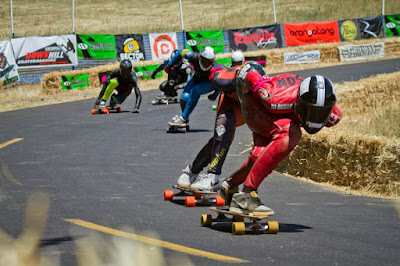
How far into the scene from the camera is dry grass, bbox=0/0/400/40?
145 ft

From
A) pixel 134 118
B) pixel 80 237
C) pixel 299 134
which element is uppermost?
pixel 299 134

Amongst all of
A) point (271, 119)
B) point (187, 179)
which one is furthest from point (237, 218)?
point (187, 179)

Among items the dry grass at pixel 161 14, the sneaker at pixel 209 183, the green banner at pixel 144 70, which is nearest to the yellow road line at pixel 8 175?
the sneaker at pixel 209 183

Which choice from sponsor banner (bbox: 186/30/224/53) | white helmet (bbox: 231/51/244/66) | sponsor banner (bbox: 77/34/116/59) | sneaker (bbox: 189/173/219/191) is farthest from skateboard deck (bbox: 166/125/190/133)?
sponsor banner (bbox: 186/30/224/53)

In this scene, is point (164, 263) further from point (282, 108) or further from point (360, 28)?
point (360, 28)

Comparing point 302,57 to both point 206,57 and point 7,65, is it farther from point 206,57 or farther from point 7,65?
point 206,57

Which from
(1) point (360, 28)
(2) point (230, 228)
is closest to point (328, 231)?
(2) point (230, 228)

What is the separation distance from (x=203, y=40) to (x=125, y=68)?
12.2 m

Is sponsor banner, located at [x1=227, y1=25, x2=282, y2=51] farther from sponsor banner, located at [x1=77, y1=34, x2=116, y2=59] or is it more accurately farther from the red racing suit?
the red racing suit

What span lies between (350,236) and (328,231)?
291mm

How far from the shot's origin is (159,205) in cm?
770

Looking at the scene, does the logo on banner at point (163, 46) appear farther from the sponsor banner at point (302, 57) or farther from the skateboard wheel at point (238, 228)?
the skateboard wheel at point (238, 228)

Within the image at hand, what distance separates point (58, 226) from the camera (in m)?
6.29

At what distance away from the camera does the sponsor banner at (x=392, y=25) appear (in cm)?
3494
